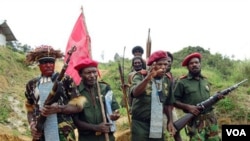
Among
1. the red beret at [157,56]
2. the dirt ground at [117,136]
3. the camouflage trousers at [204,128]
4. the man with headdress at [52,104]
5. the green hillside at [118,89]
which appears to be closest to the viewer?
the man with headdress at [52,104]

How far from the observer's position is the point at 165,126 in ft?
19.4

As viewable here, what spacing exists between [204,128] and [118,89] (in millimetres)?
13130

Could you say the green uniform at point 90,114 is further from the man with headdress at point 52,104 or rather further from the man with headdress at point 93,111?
the man with headdress at point 52,104

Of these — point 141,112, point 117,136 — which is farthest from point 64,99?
point 117,136

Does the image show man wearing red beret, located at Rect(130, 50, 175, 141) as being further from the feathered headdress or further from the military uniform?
the feathered headdress

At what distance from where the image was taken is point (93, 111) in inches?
198

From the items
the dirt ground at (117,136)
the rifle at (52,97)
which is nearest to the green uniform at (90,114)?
the rifle at (52,97)

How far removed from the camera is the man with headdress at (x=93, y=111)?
16.3 ft

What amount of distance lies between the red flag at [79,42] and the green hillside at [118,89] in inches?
24.4

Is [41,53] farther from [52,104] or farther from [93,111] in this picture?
[93,111]

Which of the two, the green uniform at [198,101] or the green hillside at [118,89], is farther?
the green hillside at [118,89]

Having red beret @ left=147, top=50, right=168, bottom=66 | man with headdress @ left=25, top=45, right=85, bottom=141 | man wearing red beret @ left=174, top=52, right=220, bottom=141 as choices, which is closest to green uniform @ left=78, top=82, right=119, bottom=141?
man with headdress @ left=25, top=45, right=85, bottom=141

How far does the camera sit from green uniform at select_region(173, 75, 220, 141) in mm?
5922

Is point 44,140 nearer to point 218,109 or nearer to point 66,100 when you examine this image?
point 66,100
